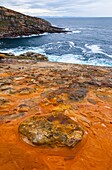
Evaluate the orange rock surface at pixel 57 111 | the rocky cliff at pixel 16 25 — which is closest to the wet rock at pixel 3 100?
the orange rock surface at pixel 57 111

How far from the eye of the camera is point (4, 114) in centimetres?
762

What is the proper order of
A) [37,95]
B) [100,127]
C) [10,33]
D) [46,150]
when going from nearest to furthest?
[46,150]
[100,127]
[37,95]
[10,33]

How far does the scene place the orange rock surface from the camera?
548 centimetres

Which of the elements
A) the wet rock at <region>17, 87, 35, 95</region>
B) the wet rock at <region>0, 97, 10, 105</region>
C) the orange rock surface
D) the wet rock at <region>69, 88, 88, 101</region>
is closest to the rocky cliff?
the orange rock surface

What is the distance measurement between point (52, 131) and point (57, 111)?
1.42 m

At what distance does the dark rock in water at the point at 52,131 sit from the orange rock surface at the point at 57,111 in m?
0.18

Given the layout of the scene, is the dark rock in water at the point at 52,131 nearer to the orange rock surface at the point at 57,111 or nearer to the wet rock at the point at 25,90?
the orange rock surface at the point at 57,111

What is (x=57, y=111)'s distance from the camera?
25.4 feet

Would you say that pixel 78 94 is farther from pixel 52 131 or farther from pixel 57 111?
pixel 52 131

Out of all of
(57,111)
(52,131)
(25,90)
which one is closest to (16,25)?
(25,90)

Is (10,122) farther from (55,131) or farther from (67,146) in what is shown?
(67,146)

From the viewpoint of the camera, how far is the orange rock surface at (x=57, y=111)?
548 cm

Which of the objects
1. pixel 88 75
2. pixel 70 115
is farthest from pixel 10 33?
pixel 70 115

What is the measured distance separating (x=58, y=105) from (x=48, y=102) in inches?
17.4
